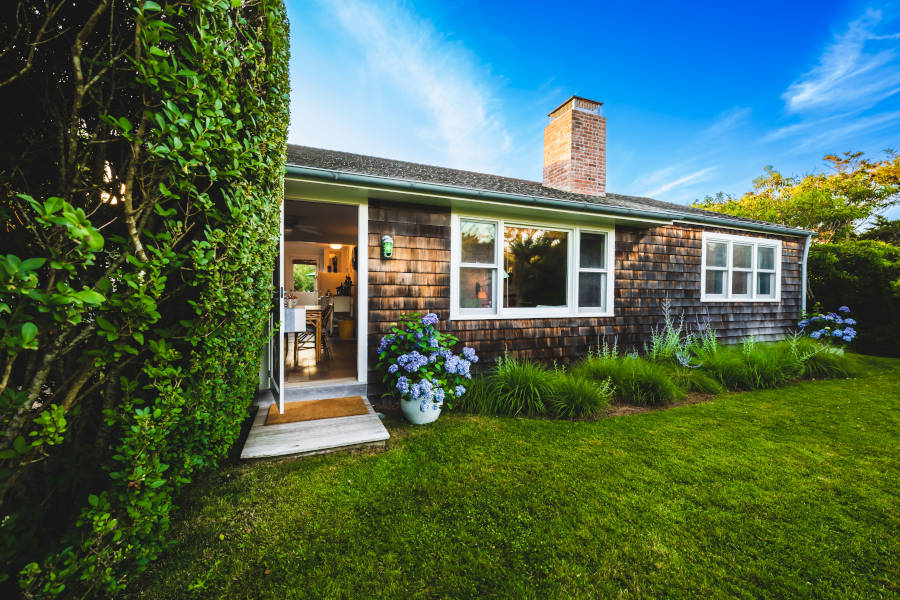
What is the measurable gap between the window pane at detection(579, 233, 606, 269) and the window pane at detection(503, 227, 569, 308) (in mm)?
339

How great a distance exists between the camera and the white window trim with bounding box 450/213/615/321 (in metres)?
4.48

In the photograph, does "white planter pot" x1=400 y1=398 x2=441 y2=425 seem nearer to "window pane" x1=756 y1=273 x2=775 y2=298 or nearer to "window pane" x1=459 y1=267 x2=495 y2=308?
"window pane" x1=459 y1=267 x2=495 y2=308

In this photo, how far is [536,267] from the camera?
5520 millimetres

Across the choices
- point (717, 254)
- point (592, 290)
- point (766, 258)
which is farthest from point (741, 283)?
point (592, 290)

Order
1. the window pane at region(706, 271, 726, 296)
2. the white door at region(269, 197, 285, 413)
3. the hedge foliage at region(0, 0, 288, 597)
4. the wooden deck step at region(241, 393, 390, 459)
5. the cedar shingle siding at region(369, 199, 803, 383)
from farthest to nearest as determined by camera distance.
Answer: the window pane at region(706, 271, 726, 296) → the cedar shingle siding at region(369, 199, 803, 383) → the white door at region(269, 197, 285, 413) → the wooden deck step at region(241, 393, 390, 459) → the hedge foliage at region(0, 0, 288, 597)

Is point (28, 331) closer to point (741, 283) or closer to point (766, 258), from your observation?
point (741, 283)

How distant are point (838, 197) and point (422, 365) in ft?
67.7

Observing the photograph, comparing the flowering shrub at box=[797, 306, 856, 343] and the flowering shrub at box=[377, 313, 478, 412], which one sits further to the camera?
the flowering shrub at box=[797, 306, 856, 343]

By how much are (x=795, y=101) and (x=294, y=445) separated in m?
19.7

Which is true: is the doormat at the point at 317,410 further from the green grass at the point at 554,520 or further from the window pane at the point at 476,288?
the window pane at the point at 476,288

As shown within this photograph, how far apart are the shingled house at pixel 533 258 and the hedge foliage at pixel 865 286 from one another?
150cm

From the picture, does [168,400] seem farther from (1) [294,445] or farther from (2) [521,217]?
(2) [521,217]

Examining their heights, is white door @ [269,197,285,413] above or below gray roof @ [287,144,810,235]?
below

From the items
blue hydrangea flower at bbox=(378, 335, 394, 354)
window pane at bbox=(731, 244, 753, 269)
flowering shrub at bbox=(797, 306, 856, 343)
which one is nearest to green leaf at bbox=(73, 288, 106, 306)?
blue hydrangea flower at bbox=(378, 335, 394, 354)
